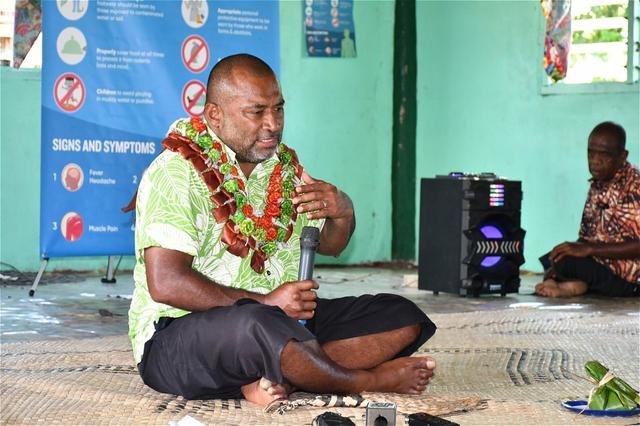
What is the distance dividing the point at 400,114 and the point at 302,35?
1143 millimetres

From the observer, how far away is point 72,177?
20.0 ft

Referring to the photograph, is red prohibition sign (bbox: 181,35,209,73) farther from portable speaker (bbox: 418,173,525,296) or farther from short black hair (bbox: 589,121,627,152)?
short black hair (bbox: 589,121,627,152)

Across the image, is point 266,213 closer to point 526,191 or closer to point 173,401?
point 173,401

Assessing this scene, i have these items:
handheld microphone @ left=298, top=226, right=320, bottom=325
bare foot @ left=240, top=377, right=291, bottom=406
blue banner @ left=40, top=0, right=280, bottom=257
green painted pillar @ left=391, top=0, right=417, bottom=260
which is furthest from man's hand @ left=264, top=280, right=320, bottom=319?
green painted pillar @ left=391, top=0, right=417, bottom=260

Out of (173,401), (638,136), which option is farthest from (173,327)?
(638,136)

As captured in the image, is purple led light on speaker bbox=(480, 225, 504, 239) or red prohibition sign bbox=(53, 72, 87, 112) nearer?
red prohibition sign bbox=(53, 72, 87, 112)

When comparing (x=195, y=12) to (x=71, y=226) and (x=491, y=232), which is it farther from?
(x=491, y=232)

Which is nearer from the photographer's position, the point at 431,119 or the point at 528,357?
the point at 528,357

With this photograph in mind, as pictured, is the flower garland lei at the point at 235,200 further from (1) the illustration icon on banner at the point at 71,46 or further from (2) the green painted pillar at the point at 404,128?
(2) the green painted pillar at the point at 404,128

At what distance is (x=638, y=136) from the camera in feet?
24.9

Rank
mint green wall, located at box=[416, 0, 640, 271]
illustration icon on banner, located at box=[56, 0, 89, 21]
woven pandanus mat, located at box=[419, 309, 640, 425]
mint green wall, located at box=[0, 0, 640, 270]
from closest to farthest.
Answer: woven pandanus mat, located at box=[419, 309, 640, 425] < illustration icon on banner, located at box=[56, 0, 89, 21] < mint green wall, located at box=[0, 0, 640, 270] < mint green wall, located at box=[416, 0, 640, 271]

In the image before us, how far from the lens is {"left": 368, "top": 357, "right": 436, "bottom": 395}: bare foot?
3350mm

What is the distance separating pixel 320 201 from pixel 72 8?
3.19 meters

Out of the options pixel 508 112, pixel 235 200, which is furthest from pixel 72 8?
pixel 508 112
